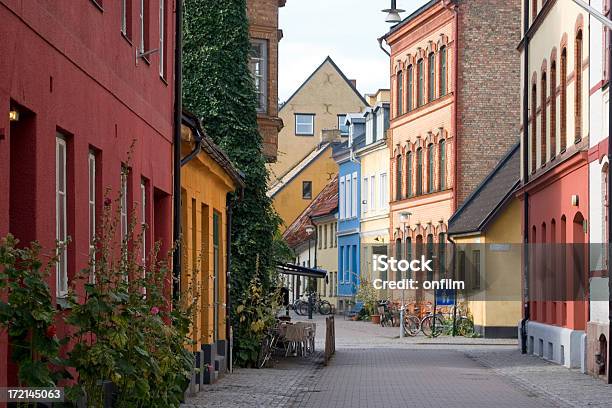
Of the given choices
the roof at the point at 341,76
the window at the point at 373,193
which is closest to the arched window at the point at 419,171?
the window at the point at 373,193

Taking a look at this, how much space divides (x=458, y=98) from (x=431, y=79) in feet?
11.9

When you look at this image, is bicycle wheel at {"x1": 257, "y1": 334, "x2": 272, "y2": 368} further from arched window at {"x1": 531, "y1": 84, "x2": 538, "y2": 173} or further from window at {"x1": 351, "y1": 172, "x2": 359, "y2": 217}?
window at {"x1": 351, "y1": 172, "x2": 359, "y2": 217}

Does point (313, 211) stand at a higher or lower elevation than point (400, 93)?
lower

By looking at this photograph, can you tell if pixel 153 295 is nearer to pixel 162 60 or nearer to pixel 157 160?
pixel 157 160

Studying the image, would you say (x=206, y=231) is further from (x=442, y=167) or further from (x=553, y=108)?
(x=442, y=167)

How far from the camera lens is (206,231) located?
25594mm

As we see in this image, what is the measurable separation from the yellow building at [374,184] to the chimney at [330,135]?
2041cm

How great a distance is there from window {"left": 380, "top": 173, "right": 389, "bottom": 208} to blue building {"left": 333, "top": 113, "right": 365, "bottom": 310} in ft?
13.9

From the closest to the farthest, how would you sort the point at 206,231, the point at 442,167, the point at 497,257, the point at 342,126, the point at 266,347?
the point at 206,231 → the point at 266,347 → the point at 497,257 → the point at 442,167 → the point at 342,126

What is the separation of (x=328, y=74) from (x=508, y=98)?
43.2m

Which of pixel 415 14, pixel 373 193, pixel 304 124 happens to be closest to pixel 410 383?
pixel 415 14

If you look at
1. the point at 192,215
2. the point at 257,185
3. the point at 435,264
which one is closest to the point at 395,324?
the point at 435,264

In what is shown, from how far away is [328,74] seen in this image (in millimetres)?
95312

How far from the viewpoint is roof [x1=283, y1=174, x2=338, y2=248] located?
8013 centimetres
